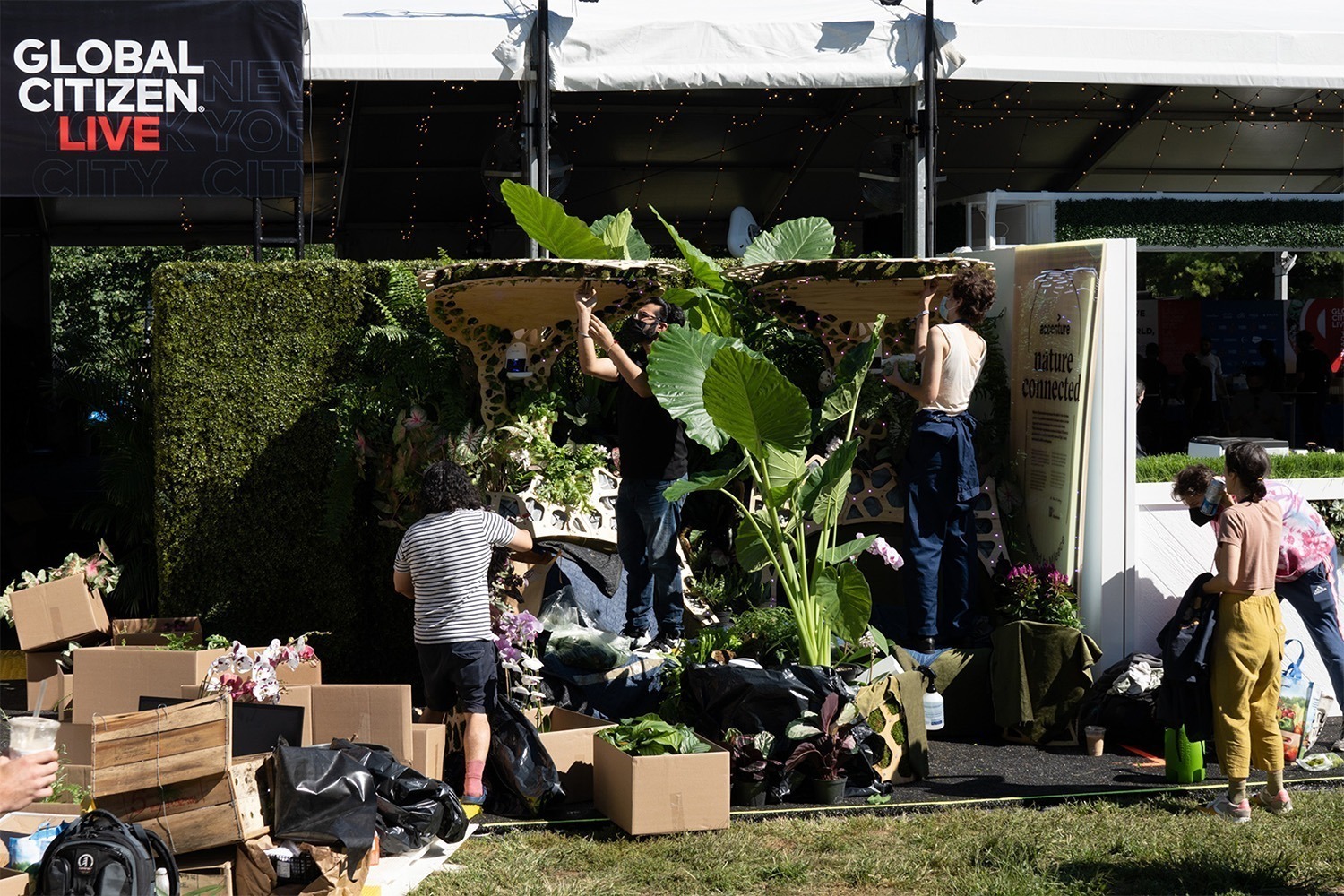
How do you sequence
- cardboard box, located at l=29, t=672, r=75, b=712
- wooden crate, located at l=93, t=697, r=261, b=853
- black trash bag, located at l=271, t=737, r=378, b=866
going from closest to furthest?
wooden crate, located at l=93, t=697, r=261, b=853 < black trash bag, located at l=271, t=737, r=378, b=866 < cardboard box, located at l=29, t=672, r=75, b=712

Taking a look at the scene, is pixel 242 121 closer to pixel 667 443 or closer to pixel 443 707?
pixel 667 443

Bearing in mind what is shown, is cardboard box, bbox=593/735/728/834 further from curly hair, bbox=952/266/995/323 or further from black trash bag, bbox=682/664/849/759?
curly hair, bbox=952/266/995/323

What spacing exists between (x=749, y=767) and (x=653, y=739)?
495 millimetres

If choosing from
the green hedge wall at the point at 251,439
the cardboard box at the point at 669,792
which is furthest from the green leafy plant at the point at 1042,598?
the green hedge wall at the point at 251,439

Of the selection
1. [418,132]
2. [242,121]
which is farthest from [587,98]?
[242,121]

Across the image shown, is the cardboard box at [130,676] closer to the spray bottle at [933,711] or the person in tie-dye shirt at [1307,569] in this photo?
the spray bottle at [933,711]

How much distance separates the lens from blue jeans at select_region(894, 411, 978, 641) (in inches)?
286

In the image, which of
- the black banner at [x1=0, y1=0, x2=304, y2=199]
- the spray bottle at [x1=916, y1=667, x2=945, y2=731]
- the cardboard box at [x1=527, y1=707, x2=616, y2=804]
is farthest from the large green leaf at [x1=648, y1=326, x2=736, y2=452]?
the black banner at [x1=0, y1=0, x2=304, y2=199]

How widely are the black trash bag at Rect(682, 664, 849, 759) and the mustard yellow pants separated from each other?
1528 mm

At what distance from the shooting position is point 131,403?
891cm

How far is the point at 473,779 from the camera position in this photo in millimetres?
5844

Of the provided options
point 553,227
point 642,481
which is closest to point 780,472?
point 642,481

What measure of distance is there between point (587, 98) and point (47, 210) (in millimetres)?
6570

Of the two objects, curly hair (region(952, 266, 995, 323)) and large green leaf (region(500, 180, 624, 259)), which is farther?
curly hair (region(952, 266, 995, 323))
